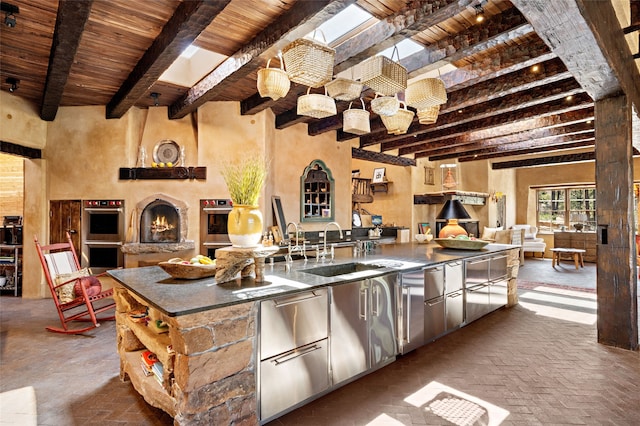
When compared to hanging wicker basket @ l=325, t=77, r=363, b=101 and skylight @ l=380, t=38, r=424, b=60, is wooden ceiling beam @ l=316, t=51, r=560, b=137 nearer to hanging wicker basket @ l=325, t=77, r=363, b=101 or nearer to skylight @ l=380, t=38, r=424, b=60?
skylight @ l=380, t=38, r=424, b=60

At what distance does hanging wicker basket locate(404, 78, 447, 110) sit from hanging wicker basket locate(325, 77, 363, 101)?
1.58 feet

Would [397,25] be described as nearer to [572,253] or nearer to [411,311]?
[411,311]

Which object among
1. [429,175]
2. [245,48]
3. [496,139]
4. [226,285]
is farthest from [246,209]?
[429,175]

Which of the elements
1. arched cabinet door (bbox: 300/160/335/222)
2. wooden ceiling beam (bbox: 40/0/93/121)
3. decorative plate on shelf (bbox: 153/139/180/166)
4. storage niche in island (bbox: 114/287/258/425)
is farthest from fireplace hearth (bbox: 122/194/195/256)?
storage niche in island (bbox: 114/287/258/425)

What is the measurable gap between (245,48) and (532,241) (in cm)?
1045

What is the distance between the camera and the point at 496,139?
749cm

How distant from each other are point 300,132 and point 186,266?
14.6 feet

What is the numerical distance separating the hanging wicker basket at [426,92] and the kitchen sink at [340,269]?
5.10 ft

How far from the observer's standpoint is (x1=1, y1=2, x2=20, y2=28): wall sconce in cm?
297

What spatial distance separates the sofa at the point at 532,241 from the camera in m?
10.3

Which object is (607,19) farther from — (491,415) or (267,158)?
(267,158)

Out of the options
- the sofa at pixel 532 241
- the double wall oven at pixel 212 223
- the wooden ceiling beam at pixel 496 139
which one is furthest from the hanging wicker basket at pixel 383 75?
the sofa at pixel 532 241

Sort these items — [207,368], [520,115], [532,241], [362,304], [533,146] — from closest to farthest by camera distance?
1. [207,368]
2. [362,304]
3. [520,115]
4. [533,146]
5. [532,241]

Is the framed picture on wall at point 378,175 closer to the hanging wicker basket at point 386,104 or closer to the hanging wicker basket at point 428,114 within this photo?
the hanging wicker basket at point 428,114
